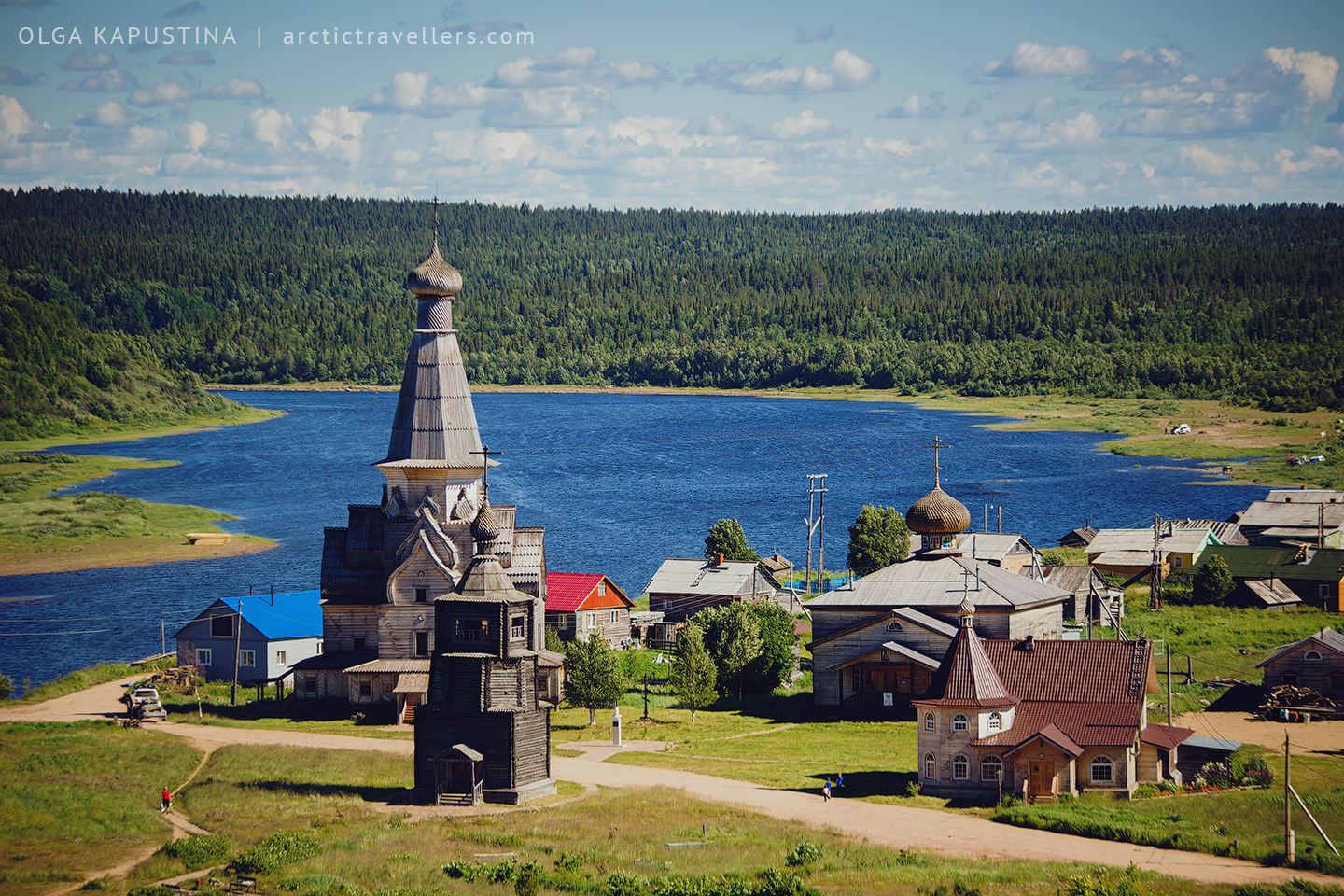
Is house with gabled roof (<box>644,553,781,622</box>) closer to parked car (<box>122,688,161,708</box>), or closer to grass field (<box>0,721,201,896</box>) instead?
parked car (<box>122,688,161,708</box>)

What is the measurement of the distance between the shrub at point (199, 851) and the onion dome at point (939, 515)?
31839mm

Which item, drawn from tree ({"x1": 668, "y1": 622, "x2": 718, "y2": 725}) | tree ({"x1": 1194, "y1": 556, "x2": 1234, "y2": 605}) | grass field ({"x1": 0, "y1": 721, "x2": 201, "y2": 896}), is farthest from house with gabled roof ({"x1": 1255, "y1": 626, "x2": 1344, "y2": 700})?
grass field ({"x1": 0, "y1": 721, "x2": 201, "y2": 896})

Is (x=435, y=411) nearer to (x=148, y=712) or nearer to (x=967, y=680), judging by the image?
(x=148, y=712)

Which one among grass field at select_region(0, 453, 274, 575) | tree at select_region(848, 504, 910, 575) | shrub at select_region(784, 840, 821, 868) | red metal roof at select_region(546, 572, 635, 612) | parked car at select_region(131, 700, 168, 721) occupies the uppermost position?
grass field at select_region(0, 453, 274, 575)

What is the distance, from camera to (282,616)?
54.8 metres

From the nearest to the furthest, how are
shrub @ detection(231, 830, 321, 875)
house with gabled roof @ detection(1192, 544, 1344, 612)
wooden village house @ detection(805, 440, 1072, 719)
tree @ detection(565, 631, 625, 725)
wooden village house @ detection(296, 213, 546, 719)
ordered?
shrub @ detection(231, 830, 321, 875), wooden village house @ detection(296, 213, 546, 719), tree @ detection(565, 631, 625, 725), wooden village house @ detection(805, 440, 1072, 719), house with gabled roof @ detection(1192, 544, 1344, 612)

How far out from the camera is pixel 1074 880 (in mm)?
28000

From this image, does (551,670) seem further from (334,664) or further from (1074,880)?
(1074,880)

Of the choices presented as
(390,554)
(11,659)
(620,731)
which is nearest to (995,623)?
(620,731)

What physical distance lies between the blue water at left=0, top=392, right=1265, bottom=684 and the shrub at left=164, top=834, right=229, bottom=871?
95.5ft

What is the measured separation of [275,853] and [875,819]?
45.4 ft

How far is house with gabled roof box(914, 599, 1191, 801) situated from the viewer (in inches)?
1457

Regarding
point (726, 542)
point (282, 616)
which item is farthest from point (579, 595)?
point (282, 616)

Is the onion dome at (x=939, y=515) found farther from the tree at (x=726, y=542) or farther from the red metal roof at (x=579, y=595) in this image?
the tree at (x=726, y=542)
